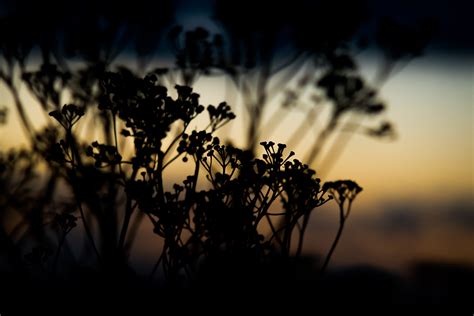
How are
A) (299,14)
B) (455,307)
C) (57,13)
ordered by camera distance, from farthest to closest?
(299,14), (57,13), (455,307)

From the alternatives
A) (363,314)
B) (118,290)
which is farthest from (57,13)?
(363,314)

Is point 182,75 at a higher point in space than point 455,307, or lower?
higher

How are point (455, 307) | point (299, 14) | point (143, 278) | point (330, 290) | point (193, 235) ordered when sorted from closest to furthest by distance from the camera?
point (193, 235) → point (143, 278) → point (330, 290) → point (455, 307) → point (299, 14)

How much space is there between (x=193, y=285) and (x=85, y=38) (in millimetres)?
4977

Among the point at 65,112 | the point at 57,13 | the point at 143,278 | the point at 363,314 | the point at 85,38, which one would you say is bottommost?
the point at 363,314

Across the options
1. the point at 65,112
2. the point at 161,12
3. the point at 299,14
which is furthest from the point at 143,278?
the point at 299,14

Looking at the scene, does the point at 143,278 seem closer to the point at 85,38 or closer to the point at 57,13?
the point at 85,38

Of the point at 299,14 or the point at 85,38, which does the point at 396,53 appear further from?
the point at 85,38

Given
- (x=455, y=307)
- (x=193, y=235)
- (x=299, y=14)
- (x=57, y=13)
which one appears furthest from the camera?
(x=299, y=14)

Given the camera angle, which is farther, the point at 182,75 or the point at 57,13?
the point at 57,13

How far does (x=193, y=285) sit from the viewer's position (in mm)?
4684

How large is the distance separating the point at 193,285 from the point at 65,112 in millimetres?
2037

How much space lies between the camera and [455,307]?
7.64 metres

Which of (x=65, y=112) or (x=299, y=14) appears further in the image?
(x=299, y=14)
